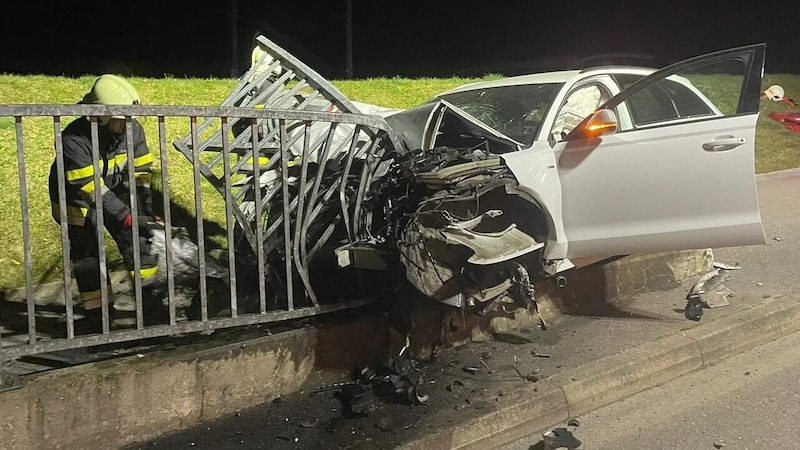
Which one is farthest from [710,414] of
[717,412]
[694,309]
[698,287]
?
[698,287]

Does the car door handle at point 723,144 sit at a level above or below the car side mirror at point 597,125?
→ below

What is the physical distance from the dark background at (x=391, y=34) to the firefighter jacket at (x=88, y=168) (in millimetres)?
7079

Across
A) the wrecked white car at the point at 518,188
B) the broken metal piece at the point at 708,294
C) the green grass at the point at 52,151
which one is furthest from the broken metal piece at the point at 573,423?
the green grass at the point at 52,151

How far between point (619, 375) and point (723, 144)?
1.56 meters

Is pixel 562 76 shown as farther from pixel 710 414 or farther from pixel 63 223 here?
pixel 63 223

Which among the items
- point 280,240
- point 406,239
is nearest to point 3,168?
point 280,240

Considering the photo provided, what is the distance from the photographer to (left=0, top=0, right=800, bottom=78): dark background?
1244 centimetres

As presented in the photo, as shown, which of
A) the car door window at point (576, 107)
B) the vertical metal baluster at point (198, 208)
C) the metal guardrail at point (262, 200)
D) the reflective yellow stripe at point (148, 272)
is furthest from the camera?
the car door window at point (576, 107)

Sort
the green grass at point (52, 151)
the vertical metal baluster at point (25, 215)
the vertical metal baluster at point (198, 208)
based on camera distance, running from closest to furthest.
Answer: the vertical metal baluster at point (25, 215), the vertical metal baluster at point (198, 208), the green grass at point (52, 151)

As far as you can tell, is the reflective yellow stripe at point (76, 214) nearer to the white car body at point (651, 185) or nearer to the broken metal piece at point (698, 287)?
the white car body at point (651, 185)

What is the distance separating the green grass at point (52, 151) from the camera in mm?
5746

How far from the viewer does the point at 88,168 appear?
4.04 metres

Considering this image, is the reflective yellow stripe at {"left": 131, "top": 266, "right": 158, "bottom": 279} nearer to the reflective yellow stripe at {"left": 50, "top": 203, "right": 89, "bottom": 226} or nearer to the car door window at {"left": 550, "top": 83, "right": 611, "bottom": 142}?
the reflective yellow stripe at {"left": 50, "top": 203, "right": 89, "bottom": 226}

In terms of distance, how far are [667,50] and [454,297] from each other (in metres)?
15.5
